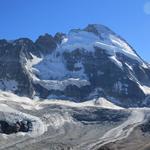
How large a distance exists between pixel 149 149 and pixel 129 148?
1393 inches

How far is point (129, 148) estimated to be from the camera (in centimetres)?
19925

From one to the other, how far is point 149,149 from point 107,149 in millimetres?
27082

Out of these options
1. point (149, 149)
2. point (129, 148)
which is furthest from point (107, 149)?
point (149, 149)

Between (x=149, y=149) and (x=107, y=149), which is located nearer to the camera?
(x=149, y=149)

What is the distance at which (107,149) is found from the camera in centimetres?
18862

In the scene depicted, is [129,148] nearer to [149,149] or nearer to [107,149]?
[107,149]

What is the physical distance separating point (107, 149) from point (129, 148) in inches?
544

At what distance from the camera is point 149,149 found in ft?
539

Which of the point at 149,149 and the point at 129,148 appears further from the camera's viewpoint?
the point at 129,148
